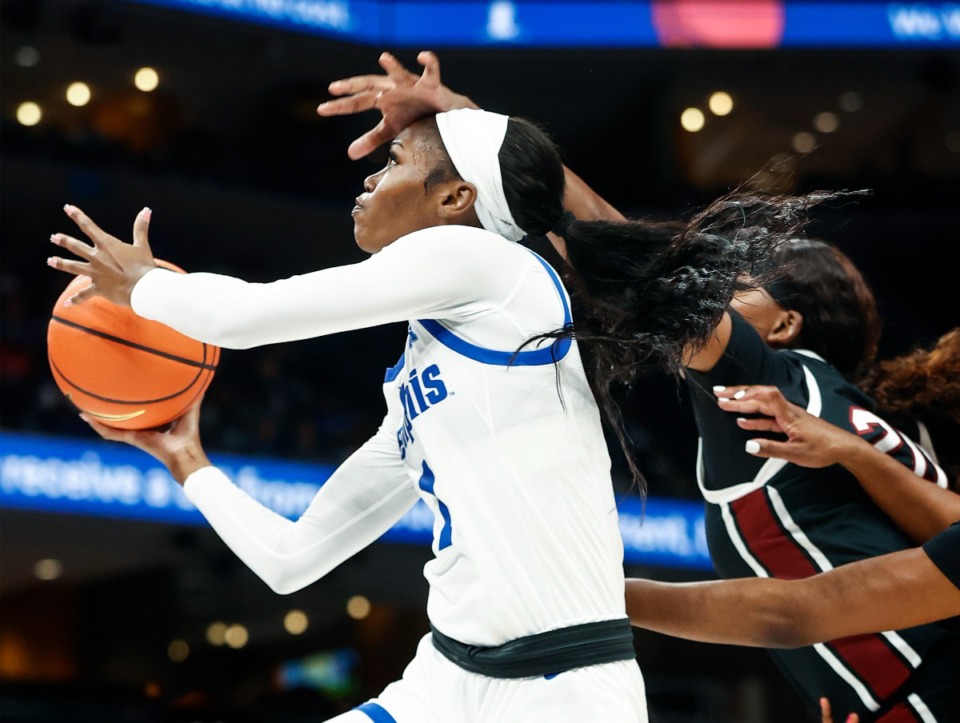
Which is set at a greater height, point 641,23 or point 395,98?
point 641,23

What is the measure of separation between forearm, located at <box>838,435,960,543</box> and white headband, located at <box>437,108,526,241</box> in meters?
0.91

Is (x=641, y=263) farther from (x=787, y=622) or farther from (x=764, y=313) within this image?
(x=764, y=313)

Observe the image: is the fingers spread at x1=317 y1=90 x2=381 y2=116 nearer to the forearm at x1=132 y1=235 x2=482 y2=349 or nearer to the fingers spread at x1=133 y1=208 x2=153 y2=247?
the fingers spread at x1=133 y1=208 x2=153 y2=247

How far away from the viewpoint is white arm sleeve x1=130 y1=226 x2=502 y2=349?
6.68 ft

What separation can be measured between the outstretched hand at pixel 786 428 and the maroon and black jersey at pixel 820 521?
21 centimetres

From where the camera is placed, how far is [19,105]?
10336 mm

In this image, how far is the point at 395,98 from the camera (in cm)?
242

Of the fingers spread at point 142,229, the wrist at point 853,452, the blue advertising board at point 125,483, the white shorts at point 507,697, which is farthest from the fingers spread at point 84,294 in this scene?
the blue advertising board at point 125,483

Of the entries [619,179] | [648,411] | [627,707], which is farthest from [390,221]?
[619,179]

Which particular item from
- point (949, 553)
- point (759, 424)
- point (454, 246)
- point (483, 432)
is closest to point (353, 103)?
point (454, 246)

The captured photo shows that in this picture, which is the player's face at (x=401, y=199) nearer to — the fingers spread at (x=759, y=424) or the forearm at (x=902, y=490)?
the fingers spread at (x=759, y=424)

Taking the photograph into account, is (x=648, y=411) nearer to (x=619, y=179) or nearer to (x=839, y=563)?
(x=619, y=179)

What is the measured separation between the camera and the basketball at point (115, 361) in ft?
8.33

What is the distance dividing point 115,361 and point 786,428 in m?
1.44
